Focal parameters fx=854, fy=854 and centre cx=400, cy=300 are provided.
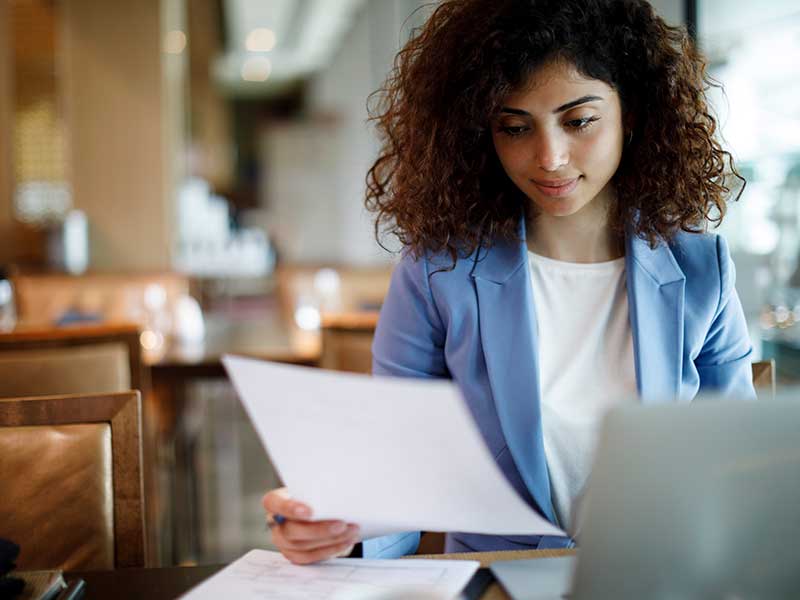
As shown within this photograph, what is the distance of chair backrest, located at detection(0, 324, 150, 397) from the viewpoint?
6.66ft

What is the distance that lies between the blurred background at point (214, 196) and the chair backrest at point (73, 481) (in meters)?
0.74

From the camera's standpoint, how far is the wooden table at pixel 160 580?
83 cm

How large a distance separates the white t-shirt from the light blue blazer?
4cm

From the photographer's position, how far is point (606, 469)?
1.83 feet

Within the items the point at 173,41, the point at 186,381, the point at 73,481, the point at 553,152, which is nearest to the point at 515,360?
the point at 553,152

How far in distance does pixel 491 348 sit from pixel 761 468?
1.90 ft

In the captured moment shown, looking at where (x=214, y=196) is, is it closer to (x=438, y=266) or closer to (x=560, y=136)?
(x=438, y=266)

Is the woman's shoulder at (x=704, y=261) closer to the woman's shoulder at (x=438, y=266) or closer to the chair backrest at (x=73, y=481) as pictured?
the woman's shoulder at (x=438, y=266)

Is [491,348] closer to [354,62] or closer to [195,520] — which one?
→ [195,520]

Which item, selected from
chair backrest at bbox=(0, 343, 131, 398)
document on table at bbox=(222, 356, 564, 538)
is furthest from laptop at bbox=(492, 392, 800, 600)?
chair backrest at bbox=(0, 343, 131, 398)

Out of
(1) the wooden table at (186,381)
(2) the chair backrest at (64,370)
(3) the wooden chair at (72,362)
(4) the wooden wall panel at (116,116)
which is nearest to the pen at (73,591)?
(3) the wooden chair at (72,362)

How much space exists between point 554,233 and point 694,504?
715 millimetres

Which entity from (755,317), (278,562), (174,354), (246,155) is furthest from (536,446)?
(246,155)

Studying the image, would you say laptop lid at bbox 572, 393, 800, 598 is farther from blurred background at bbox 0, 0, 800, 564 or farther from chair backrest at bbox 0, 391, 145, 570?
blurred background at bbox 0, 0, 800, 564
